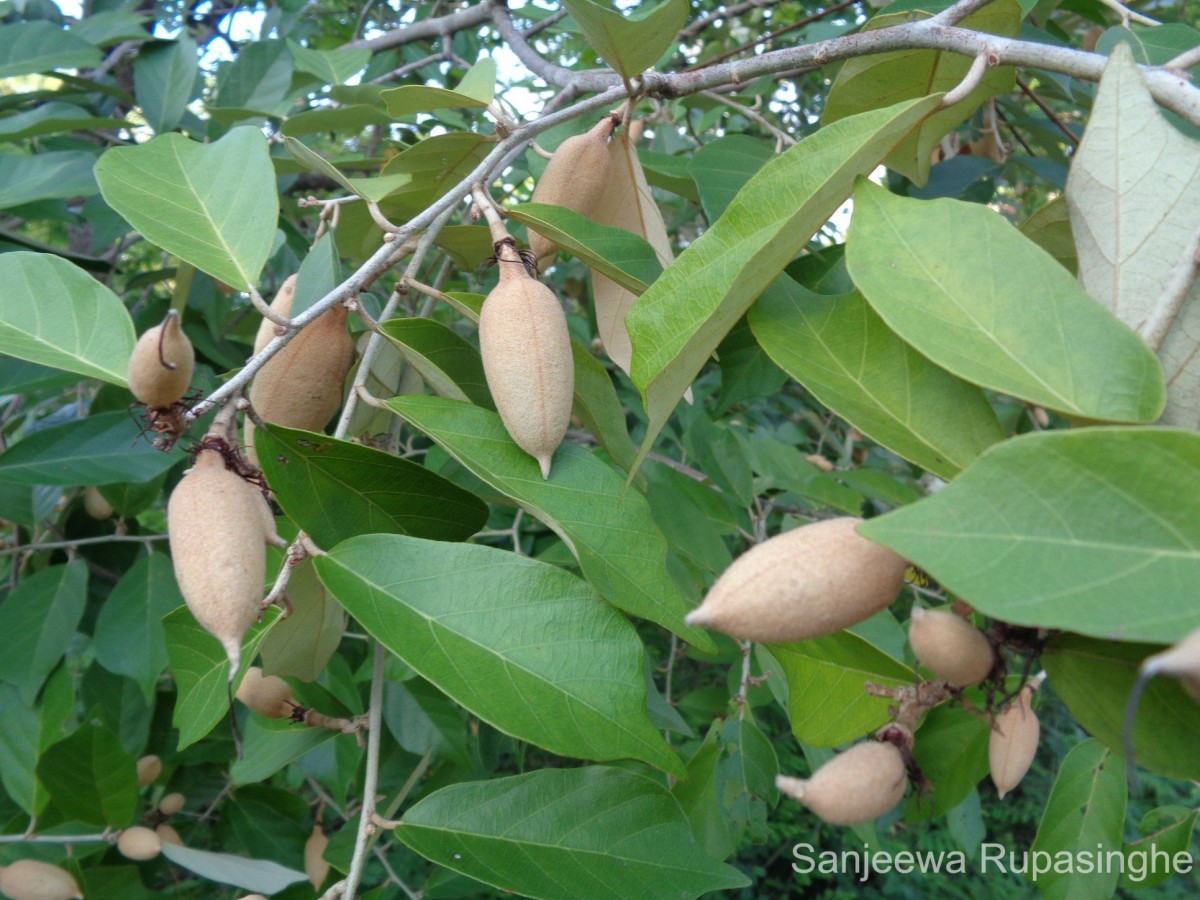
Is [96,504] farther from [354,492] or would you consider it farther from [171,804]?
[354,492]

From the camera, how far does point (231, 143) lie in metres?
0.77

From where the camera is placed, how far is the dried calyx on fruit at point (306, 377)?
682 mm

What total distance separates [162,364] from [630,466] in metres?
0.37

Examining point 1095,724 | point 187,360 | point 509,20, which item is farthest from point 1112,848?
point 509,20

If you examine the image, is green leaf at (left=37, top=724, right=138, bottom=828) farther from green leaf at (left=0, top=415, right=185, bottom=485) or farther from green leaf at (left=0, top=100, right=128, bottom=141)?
green leaf at (left=0, top=100, right=128, bottom=141)

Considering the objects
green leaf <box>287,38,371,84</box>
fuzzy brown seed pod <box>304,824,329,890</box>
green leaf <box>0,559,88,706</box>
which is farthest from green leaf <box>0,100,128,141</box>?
fuzzy brown seed pod <box>304,824,329,890</box>

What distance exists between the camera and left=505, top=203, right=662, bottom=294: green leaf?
0.71 meters

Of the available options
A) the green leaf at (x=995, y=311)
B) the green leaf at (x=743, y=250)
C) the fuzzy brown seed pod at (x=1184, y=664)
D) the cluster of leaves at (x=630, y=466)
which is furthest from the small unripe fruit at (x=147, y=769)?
the fuzzy brown seed pod at (x=1184, y=664)

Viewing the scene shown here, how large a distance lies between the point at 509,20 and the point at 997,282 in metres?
1.13

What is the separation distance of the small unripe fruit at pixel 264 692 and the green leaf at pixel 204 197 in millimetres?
392

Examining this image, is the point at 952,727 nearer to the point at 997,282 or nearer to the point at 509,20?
the point at 997,282

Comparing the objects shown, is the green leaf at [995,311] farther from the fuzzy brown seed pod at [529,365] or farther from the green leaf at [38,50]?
the green leaf at [38,50]

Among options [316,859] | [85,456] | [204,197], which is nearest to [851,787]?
[204,197]

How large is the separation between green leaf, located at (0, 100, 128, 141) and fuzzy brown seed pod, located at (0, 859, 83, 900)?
100cm
